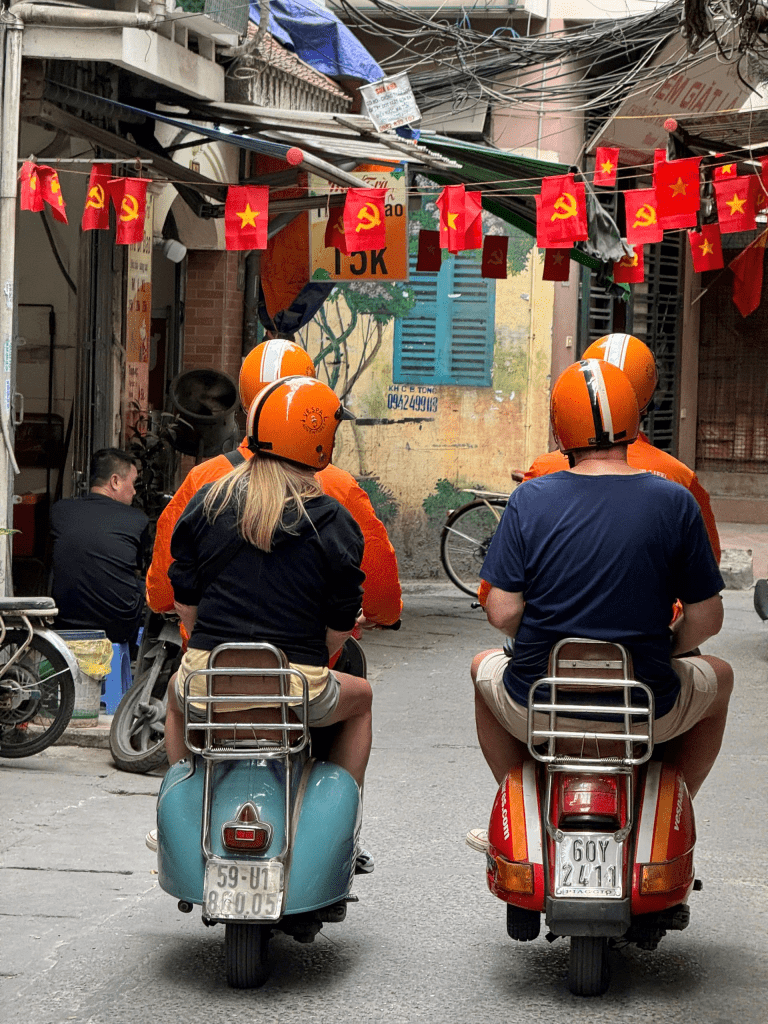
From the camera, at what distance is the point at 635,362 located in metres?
4.95

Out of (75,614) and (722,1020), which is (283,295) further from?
(722,1020)

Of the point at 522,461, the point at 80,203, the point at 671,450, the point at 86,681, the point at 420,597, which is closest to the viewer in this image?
the point at 86,681

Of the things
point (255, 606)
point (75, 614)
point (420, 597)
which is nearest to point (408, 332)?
point (420, 597)

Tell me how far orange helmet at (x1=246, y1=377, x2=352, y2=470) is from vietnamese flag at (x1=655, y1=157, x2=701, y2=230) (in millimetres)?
5790

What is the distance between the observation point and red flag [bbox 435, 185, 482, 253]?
9898mm

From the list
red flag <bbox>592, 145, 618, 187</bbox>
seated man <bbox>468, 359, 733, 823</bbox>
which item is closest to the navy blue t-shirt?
seated man <bbox>468, 359, 733, 823</bbox>

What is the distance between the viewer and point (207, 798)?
4.24 metres

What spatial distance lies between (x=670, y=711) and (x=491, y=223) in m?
11.3

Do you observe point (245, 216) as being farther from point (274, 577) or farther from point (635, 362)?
point (274, 577)

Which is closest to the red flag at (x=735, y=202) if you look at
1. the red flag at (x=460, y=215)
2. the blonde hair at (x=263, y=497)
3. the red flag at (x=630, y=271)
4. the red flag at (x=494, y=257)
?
the red flag at (x=630, y=271)

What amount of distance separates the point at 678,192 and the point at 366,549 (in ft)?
18.6

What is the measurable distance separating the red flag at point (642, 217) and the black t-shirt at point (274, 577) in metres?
6.12

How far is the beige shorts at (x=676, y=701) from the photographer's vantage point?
4.36 metres

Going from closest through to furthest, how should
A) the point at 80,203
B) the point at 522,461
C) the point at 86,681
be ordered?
the point at 86,681 < the point at 80,203 < the point at 522,461
